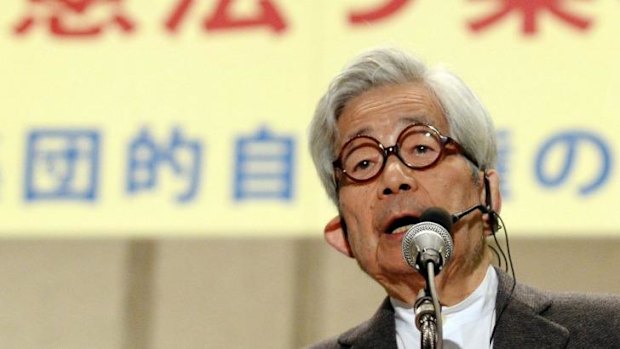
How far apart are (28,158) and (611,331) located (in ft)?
5.42

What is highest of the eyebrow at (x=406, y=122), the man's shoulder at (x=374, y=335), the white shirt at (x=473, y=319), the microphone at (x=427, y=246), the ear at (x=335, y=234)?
the eyebrow at (x=406, y=122)

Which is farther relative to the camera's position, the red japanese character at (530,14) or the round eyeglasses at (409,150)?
the red japanese character at (530,14)

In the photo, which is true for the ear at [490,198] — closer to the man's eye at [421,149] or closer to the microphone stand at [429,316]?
Answer: the man's eye at [421,149]

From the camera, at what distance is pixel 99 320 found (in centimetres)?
301

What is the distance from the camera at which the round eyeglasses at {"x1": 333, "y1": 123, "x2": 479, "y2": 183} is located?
2066 mm

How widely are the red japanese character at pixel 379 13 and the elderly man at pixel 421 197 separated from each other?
2.30 feet

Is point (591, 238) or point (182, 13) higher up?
point (182, 13)

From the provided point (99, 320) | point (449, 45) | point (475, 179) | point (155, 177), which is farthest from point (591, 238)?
point (99, 320)

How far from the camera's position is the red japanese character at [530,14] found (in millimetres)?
2766

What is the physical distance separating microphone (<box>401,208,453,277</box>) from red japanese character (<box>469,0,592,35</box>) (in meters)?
1.25

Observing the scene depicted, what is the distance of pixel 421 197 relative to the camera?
2.02 meters

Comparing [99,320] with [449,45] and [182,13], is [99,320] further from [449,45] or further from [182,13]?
[449,45]

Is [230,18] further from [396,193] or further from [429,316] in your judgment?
[429,316]

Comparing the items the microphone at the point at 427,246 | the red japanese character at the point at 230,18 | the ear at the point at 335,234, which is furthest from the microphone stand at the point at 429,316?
the red japanese character at the point at 230,18
